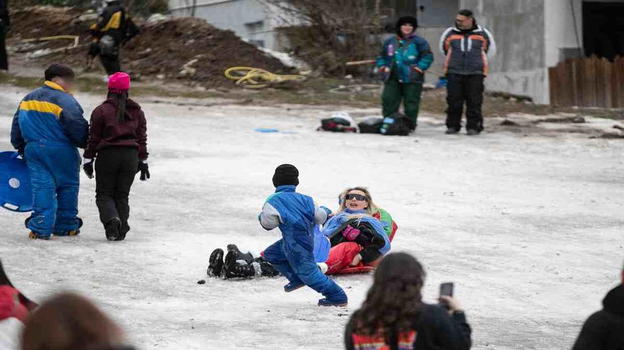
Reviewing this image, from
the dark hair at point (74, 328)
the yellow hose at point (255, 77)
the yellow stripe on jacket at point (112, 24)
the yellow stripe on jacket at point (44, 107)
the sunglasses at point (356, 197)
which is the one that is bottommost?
the yellow hose at point (255, 77)

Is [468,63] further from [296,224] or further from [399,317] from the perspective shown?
[399,317]

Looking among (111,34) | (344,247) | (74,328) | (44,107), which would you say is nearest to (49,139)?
(44,107)

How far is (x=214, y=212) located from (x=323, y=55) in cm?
1468

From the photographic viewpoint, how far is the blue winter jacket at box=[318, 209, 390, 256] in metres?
10.2

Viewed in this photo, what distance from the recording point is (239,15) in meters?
31.9

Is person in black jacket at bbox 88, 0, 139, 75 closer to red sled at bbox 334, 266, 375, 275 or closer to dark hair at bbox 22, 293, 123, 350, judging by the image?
red sled at bbox 334, 266, 375, 275

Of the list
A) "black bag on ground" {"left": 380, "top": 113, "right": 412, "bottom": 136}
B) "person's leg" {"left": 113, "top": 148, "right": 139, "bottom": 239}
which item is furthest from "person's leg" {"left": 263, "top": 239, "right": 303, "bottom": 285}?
"black bag on ground" {"left": 380, "top": 113, "right": 412, "bottom": 136}

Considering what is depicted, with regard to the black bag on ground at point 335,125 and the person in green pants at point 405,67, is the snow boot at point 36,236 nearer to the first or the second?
the black bag on ground at point 335,125

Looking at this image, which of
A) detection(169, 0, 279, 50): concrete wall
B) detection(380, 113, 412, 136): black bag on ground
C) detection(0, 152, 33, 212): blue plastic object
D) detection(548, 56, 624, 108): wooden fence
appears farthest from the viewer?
detection(169, 0, 279, 50): concrete wall

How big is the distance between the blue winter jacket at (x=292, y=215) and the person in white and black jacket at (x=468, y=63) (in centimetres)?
1132

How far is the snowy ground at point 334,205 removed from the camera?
28.3ft

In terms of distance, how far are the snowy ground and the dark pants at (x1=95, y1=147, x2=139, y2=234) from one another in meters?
0.25

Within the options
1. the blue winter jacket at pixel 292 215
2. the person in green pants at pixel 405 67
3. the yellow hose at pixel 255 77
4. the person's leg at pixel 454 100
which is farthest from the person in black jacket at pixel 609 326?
the yellow hose at pixel 255 77

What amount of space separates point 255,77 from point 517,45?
210 inches
